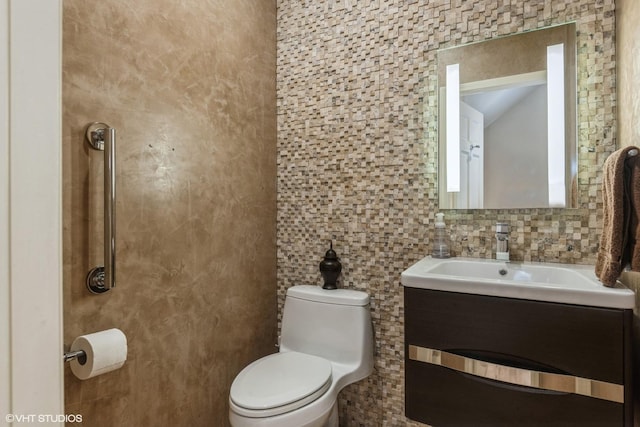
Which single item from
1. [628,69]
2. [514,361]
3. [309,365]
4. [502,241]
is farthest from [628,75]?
[309,365]

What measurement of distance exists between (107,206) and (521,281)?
1.38 metres

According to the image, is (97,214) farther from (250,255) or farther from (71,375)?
(250,255)

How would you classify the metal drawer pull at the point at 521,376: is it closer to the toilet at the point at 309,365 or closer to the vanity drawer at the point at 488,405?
the vanity drawer at the point at 488,405

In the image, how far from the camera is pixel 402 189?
1.77m

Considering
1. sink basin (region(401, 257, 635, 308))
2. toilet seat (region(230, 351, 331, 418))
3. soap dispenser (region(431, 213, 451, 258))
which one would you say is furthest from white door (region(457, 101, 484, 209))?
toilet seat (region(230, 351, 331, 418))

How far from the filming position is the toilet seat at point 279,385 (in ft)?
4.19

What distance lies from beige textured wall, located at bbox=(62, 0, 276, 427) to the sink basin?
2.97 feet

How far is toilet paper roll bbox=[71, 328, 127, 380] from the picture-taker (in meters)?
1.08

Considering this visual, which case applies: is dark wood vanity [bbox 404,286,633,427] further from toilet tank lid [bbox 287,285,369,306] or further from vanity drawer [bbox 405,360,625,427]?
toilet tank lid [bbox 287,285,369,306]

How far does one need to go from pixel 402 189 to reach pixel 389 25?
0.83 m

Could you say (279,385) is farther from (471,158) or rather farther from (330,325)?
(471,158)

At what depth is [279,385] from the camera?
141 centimetres

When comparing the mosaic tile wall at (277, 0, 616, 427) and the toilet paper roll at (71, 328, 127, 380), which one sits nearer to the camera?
the toilet paper roll at (71, 328, 127, 380)

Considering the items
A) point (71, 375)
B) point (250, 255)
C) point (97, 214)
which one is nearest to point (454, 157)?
point (250, 255)
